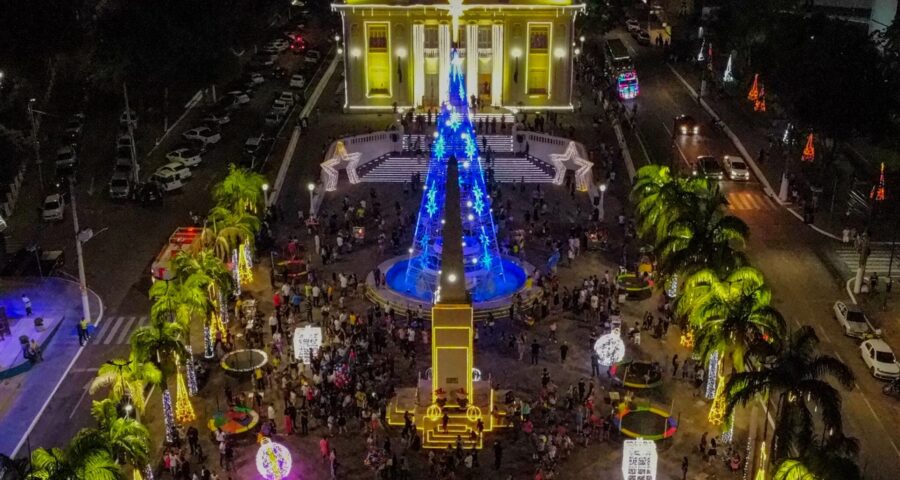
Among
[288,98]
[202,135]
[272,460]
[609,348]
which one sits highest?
[288,98]

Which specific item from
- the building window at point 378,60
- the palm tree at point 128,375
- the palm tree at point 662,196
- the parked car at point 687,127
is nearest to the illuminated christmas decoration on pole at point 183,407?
the palm tree at point 128,375

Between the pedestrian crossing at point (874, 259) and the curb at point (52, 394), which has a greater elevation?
the pedestrian crossing at point (874, 259)

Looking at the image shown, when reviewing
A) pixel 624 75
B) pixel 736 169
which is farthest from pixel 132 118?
pixel 736 169

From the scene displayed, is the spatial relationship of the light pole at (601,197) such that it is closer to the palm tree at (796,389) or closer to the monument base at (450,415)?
the monument base at (450,415)

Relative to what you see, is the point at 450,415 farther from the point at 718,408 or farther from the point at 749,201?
the point at 749,201

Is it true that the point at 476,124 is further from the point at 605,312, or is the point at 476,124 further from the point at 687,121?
the point at 605,312

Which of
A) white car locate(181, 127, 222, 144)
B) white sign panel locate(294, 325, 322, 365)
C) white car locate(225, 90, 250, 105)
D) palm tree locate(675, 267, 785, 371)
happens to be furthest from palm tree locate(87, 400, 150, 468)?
white car locate(225, 90, 250, 105)

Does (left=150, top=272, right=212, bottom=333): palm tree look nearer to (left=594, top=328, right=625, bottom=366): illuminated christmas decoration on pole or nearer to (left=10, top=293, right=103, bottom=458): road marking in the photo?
(left=10, top=293, right=103, bottom=458): road marking
